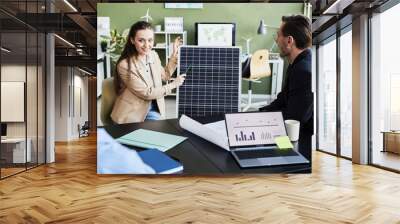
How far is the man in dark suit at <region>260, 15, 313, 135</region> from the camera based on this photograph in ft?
18.1

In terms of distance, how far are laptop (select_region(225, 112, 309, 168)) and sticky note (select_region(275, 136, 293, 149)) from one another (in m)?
0.04

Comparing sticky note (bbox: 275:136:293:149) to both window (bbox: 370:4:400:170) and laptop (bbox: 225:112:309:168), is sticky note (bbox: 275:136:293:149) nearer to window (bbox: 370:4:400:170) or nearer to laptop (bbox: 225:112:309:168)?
laptop (bbox: 225:112:309:168)

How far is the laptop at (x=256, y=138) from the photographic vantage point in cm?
521

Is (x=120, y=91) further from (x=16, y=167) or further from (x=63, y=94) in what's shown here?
(x=63, y=94)

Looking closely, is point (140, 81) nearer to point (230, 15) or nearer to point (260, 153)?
point (230, 15)

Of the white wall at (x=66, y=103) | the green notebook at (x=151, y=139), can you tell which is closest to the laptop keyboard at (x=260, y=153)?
the green notebook at (x=151, y=139)

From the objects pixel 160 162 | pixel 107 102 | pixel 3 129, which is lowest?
pixel 160 162

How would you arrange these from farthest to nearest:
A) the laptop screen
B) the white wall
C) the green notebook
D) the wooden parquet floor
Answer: the white wall, the green notebook, the laptop screen, the wooden parquet floor

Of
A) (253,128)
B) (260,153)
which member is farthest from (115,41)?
(260,153)

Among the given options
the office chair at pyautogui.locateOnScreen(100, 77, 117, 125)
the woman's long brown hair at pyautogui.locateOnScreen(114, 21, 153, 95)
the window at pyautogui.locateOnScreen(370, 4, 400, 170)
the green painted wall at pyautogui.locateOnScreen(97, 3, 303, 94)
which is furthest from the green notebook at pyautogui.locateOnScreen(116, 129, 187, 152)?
the window at pyautogui.locateOnScreen(370, 4, 400, 170)

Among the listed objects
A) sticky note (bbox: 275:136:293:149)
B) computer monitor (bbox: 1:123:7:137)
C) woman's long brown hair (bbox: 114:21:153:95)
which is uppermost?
woman's long brown hair (bbox: 114:21:153:95)

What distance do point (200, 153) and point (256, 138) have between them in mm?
787

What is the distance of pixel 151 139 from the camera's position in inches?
217

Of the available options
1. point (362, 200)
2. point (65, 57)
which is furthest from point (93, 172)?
point (65, 57)
